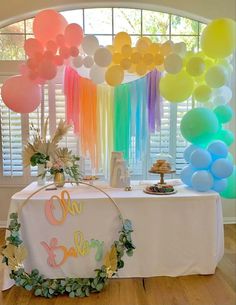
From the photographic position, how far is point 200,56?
111 inches

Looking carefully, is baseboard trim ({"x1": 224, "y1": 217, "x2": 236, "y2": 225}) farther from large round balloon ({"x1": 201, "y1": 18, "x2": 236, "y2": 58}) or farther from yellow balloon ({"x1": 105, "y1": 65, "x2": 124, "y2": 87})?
yellow balloon ({"x1": 105, "y1": 65, "x2": 124, "y2": 87})

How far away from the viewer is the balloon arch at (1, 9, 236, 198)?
2.70 meters

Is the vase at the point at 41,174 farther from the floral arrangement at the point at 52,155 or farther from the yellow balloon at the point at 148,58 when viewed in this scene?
the yellow balloon at the point at 148,58

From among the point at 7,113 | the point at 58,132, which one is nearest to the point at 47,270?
the point at 58,132

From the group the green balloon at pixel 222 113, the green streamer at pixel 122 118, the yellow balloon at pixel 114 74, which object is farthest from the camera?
the green streamer at pixel 122 118

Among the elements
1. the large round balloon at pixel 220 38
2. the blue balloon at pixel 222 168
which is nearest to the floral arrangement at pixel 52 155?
the blue balloon at pixel 222 168

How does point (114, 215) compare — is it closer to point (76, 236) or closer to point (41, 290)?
point (76, 236)

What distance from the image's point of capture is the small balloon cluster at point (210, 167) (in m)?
2.65

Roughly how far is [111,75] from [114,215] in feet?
4.09

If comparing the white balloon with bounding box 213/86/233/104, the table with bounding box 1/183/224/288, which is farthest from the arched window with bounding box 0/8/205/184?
the table with bounding box 1/183/224/288

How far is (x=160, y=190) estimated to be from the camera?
262 centimetres

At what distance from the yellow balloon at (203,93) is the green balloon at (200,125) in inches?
7.6

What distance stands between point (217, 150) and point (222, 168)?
0.17 metres

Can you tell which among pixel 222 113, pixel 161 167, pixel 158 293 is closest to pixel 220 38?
pixel 222 113
